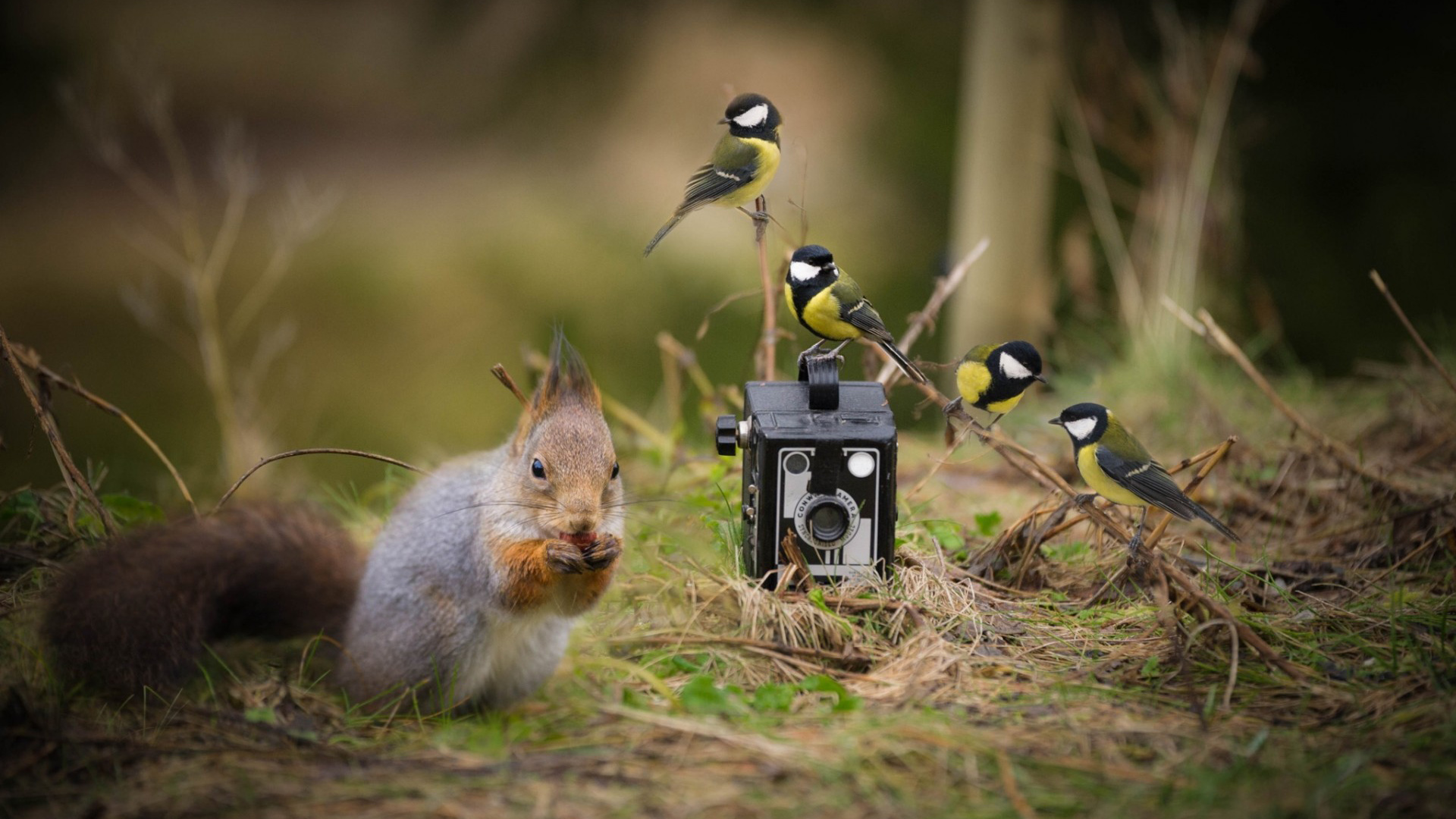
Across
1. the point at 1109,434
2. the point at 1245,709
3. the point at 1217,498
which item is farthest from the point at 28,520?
the point at 1217,498

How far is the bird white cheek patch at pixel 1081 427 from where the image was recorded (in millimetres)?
1819

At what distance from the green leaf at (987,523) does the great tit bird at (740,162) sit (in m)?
1.13

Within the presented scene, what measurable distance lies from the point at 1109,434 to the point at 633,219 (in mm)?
4345

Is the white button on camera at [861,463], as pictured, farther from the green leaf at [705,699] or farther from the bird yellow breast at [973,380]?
the green leaf at [705,699]

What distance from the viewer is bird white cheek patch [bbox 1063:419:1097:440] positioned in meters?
1.82

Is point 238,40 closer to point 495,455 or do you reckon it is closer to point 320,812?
point 495,455

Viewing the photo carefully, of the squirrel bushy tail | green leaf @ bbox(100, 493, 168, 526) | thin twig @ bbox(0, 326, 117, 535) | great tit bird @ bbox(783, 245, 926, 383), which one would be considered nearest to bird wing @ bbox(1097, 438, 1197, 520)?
great tit bird @ bbox(783, 245, 926, 383)

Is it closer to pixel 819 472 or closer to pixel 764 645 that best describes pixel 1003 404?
pixel 819 472

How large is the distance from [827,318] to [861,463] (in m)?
0.33

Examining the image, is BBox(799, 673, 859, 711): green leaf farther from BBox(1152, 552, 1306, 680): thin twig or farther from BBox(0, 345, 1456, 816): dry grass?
BBox(1152, 552, 1306, 680): thin twig

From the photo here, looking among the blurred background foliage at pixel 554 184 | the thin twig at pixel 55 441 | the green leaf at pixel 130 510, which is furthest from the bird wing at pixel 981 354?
the blurred background foliage at pixel 554 184

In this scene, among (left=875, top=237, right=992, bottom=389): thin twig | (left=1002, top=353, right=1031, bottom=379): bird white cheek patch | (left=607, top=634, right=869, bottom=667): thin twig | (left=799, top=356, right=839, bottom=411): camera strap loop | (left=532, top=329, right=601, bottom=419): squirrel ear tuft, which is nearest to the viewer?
(left=1002, top=353, right=1031, bottom=379): bird white cheek patch

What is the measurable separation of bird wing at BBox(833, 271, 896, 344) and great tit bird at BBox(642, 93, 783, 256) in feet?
0.63

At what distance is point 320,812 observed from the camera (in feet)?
4.67
